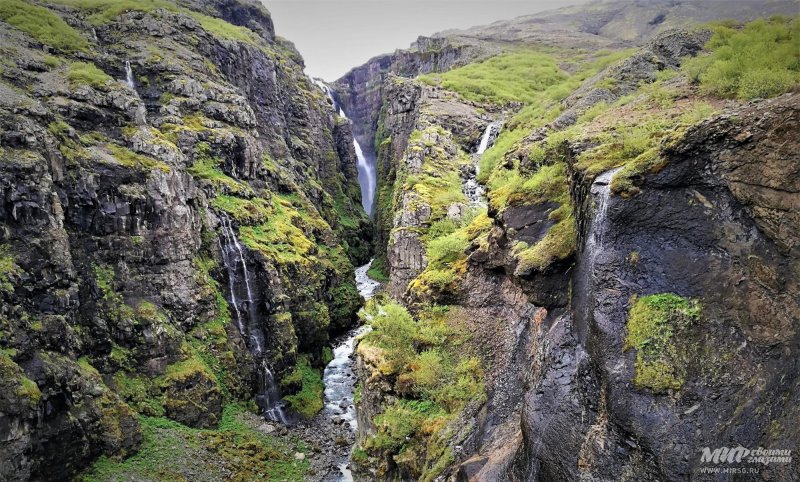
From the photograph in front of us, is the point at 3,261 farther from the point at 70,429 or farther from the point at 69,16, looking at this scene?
the point at 69,16

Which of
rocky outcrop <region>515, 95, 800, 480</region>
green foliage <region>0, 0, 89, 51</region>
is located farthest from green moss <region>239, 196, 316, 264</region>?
rocky outcrop <region>515, 95, 800, 480</region>

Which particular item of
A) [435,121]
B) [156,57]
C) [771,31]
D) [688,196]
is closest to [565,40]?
[435,121]

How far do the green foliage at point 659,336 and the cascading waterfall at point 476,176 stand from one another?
77.5ft

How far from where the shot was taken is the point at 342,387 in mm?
40031

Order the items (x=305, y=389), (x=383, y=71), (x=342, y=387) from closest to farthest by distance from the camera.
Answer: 1. (x=305, y=389)
2. (x=342, y=387)
3. (x=383, y=71)

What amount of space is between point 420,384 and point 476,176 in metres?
25.9

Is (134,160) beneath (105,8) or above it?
beneath

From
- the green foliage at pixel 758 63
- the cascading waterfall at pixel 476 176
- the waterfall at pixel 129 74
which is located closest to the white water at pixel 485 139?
the cascading waterfall at pixel 476 176

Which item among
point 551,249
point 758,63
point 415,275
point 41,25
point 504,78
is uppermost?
point 41,25

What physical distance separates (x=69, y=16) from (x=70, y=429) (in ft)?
158

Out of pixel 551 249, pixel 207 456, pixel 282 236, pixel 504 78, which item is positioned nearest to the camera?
pixel 551 249

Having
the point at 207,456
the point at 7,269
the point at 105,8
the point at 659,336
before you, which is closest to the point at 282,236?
the point at 207,456

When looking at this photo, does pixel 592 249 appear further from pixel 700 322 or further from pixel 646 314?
pixel 700 322

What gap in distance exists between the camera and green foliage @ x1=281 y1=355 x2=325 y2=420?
1415 inches
